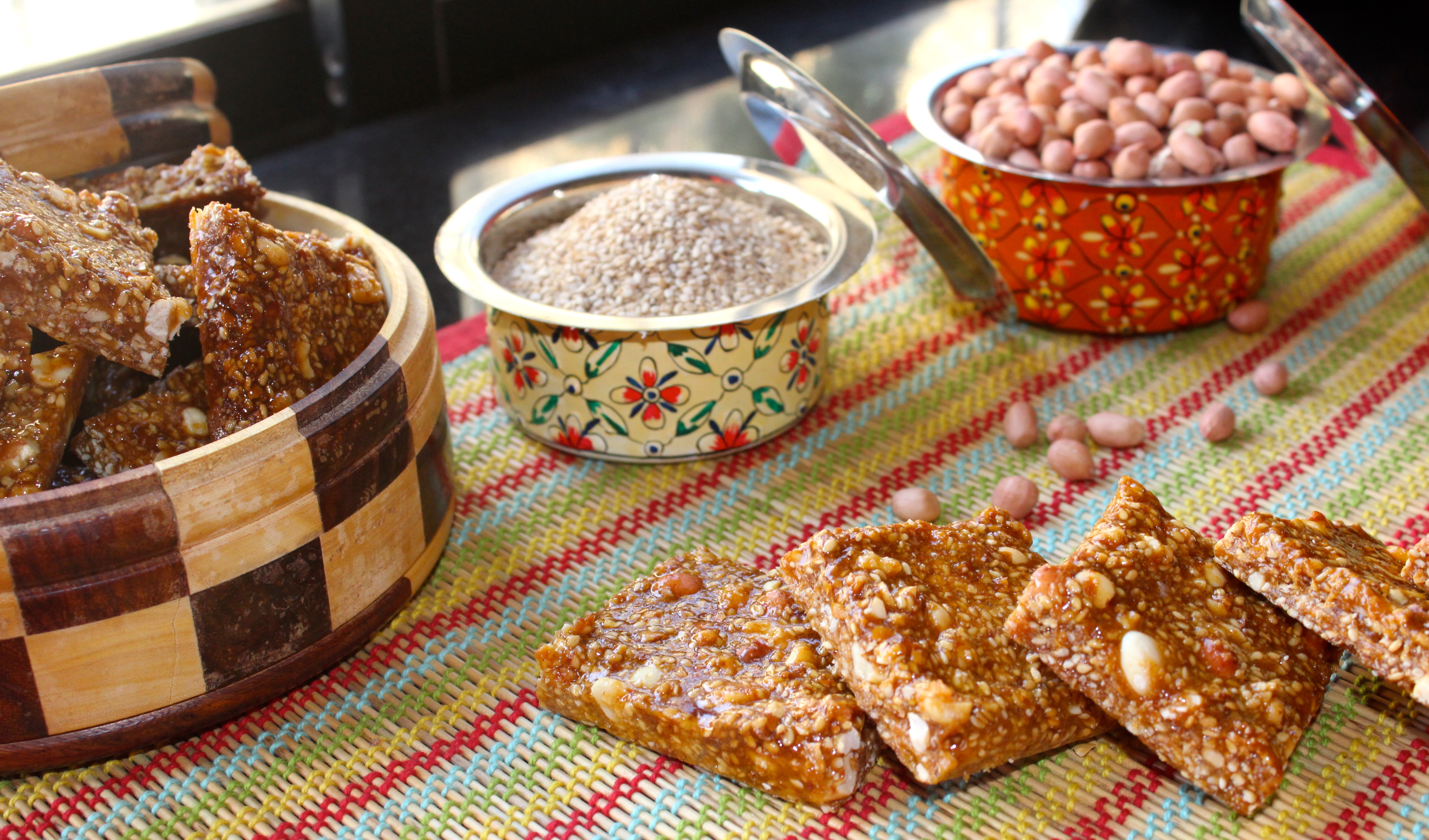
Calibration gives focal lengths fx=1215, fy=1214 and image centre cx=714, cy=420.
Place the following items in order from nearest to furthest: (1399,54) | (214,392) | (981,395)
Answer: (214,392) → (981,395) → (1399,54)

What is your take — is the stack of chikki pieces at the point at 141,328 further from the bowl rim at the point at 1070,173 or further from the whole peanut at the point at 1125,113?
the whole peanut at the point at 1125,113

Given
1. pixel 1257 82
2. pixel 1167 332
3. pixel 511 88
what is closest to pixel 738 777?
pixel 1167 332

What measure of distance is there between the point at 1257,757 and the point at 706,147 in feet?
6.40

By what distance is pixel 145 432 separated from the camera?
43.8 inches

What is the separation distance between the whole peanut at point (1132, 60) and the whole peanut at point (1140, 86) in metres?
0.01

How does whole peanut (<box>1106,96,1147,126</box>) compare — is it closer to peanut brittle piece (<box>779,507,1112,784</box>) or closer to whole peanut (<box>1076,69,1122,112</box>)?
whole peanut (<box>1076,69,1122,112</box>)

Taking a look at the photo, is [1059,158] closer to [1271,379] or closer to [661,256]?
[1271,379]

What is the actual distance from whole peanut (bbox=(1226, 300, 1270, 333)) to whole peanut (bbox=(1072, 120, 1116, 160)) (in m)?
0.35

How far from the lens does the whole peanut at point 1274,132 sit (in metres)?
1.65

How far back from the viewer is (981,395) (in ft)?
5.59

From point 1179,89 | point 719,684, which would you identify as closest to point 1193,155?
point 1179,89

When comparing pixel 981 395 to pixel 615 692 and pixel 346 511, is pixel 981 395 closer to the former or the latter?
pixel 615 692

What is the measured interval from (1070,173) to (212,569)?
1.20m

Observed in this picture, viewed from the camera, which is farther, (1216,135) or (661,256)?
(1216,135)
